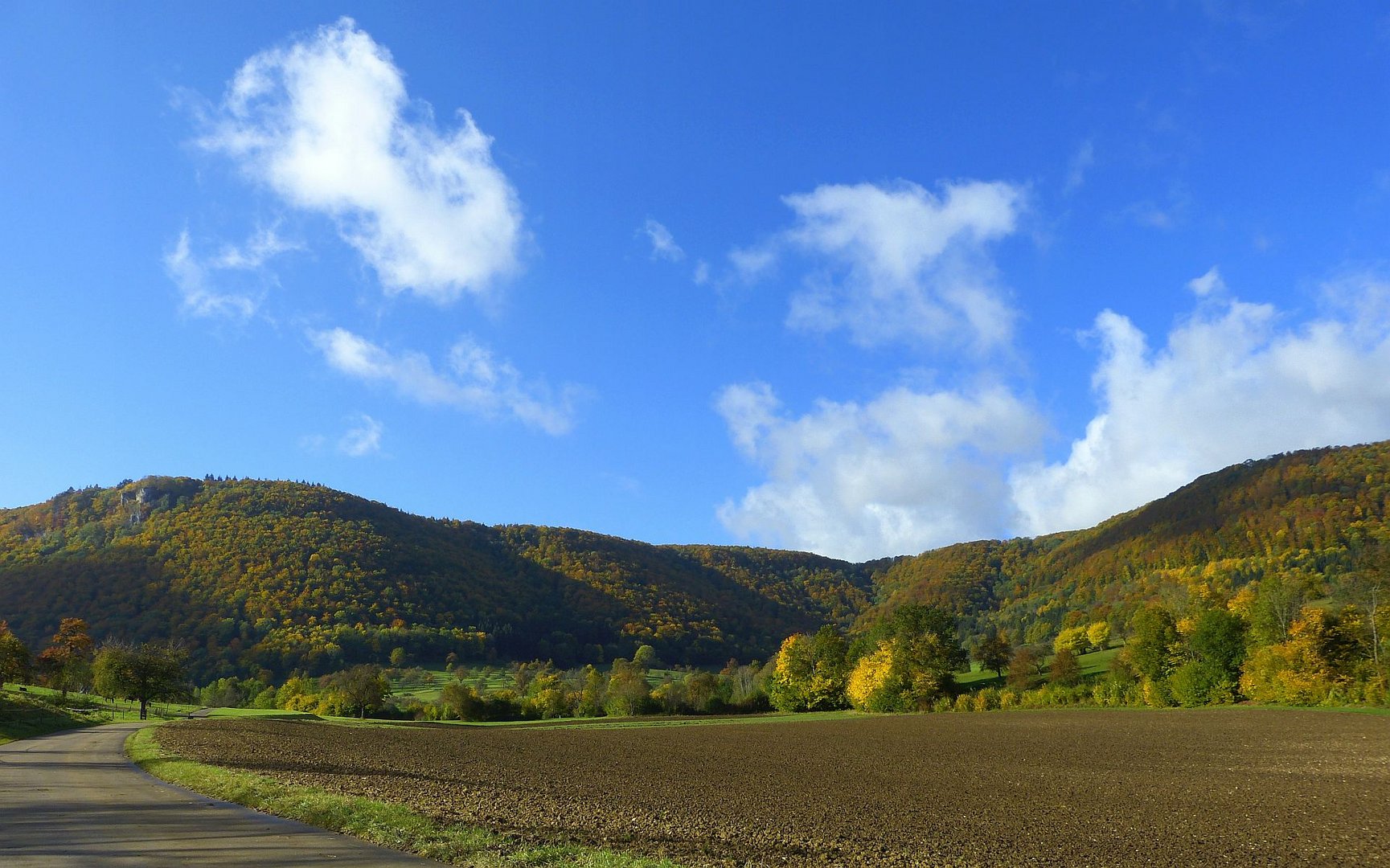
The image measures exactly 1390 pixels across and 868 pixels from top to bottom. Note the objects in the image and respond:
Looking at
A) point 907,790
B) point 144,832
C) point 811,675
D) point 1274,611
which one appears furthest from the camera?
point 811,675

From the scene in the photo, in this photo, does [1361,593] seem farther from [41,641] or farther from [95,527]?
[95,527]

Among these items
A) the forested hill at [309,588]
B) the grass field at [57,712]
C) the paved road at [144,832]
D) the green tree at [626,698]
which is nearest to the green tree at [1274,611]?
the green tree at [626,698]

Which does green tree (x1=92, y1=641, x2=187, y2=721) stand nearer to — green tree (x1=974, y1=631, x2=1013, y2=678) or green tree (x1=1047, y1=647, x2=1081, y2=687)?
green tree (x1=1047, y1=647, x2=1081, y2=687)

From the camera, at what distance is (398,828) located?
549 inches

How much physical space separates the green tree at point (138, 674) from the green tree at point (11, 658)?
575 centimetres

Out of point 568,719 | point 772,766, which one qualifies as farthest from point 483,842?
point 568,719

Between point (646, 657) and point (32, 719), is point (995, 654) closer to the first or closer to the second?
point (646, 657)

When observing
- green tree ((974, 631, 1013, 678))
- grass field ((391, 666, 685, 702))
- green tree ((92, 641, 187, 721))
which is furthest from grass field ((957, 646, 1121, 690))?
green tree ((92, 641, 187, 721))

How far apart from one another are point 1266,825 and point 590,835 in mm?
15799

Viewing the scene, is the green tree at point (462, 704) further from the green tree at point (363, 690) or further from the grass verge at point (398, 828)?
the grass verge at point (398, 828)

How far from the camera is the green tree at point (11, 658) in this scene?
219 ft

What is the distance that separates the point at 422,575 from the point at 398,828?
156 metres

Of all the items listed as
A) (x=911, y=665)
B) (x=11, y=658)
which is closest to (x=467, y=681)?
(x=11, y=658)

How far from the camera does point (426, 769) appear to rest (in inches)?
1103
